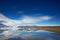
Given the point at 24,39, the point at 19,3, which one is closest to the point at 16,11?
the point at 19,3

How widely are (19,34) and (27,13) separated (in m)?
0.44

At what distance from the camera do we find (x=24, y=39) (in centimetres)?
217

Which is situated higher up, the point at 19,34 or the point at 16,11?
the point at 16,11

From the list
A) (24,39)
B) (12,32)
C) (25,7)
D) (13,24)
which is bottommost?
(24,39)

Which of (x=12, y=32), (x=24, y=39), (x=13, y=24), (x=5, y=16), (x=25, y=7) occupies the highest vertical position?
(x=25, y=7)

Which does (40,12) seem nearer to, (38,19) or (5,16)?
(38,19)

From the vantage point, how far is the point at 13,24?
7.25 ft

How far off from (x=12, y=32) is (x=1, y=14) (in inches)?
16.6

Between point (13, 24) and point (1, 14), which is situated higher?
point (1, 14)

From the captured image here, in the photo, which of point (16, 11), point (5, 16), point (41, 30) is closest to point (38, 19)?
point (41, 30)

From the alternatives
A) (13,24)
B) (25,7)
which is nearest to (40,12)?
(25,7)

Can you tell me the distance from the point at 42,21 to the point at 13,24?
584 mm

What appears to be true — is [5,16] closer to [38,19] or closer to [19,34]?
[19,34]

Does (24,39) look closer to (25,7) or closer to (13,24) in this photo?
(13,24)
